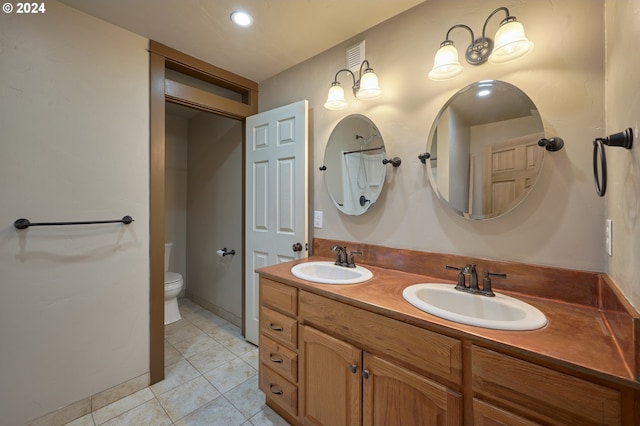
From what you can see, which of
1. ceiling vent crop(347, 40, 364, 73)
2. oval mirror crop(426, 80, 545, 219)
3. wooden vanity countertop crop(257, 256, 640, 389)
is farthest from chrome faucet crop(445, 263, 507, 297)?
ceiling vent crop(347, 40, 364, 73)

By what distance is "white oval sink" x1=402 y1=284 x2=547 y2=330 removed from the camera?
0.86 meters

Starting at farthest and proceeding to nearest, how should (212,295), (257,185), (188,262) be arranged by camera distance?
1. (188,262)
2. (212,295)
3. (257,185)


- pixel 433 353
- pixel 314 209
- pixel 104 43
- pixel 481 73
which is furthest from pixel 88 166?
pixel 481 73

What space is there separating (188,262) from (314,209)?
235cm

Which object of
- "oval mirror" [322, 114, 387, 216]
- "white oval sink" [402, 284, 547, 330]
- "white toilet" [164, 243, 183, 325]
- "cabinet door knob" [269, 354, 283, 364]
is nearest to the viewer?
"white oval sink" [402, 284, 547, 330]

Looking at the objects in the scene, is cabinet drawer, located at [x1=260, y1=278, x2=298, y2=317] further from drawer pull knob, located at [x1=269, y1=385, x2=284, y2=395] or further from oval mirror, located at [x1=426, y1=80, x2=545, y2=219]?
oval mirror, located at [x1=426, y1=80, x2=545, y2=219]

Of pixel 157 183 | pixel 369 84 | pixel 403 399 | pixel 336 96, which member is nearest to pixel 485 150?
pixel 369 84

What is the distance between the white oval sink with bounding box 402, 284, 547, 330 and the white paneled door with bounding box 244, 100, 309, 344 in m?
0.97

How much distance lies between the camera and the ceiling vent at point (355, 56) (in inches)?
68.4

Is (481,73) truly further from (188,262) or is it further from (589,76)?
(188,262)

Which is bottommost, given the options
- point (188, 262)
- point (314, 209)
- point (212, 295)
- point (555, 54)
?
point (212, 295)

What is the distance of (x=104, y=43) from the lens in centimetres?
165

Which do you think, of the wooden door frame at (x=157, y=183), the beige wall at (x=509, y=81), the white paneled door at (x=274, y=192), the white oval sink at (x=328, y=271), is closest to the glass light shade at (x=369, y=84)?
the beige wall at (x=509, y=81)

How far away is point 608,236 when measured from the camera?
984 millimetres
